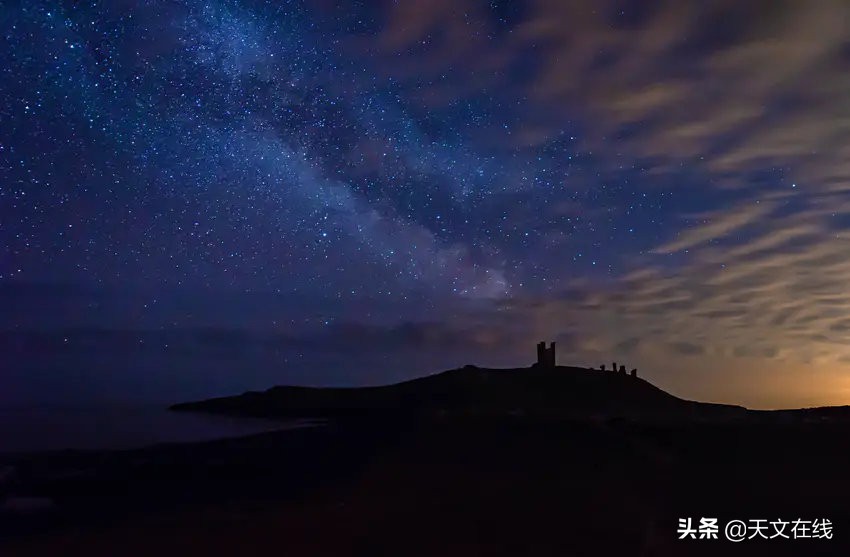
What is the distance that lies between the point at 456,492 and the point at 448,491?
37cm

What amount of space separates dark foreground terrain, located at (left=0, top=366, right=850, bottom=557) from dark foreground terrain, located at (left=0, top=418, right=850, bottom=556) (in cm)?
9

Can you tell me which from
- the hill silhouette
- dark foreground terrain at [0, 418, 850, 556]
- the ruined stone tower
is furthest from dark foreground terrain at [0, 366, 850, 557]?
the ruined stone tower

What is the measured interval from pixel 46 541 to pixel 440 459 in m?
16.6

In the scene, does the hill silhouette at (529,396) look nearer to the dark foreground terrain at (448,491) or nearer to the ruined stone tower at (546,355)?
the ruined stone tower at (546,355)

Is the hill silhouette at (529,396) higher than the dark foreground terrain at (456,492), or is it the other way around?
the hill silhouette at (529,396)

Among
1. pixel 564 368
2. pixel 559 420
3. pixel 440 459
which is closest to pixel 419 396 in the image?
pixel 564 368

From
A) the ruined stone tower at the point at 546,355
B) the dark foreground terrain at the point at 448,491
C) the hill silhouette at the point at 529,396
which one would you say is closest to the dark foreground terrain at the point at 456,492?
the dark foreground terrain at the point at 448,491

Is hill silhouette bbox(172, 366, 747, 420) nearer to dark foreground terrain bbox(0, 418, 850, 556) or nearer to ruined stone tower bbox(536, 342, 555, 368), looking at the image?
ruined stone tower bbox(536, 342, 555, 368)

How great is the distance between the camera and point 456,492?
23.5 m

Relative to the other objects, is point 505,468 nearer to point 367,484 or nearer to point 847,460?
point 367,484

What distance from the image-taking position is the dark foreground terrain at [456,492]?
17.6 m

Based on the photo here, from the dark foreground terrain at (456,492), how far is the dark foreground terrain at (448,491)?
95mm

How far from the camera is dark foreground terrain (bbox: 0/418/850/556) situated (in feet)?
57.7

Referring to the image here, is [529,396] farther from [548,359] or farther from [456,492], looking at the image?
[456,492]
